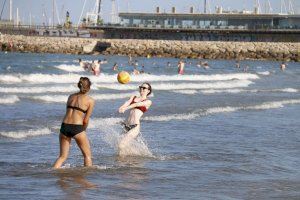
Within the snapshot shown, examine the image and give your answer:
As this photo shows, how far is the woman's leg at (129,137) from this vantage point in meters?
12.4

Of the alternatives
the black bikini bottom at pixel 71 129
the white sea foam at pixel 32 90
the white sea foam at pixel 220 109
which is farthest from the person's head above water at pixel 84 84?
the white sea foam at pixel 32 90

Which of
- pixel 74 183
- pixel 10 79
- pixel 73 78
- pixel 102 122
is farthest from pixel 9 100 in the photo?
pixel 73 78

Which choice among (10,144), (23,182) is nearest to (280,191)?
(23,182)

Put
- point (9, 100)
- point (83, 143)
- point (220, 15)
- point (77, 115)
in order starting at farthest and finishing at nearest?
1. point (220, 15)
2. point (9, 100)
3. point (83, 143)
4. point (77, 115)

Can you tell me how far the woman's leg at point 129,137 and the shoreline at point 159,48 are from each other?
7522cm

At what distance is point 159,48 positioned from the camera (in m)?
89.9

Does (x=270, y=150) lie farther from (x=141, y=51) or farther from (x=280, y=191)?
(x=141, y=51)

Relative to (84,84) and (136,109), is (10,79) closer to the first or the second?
(136,109)

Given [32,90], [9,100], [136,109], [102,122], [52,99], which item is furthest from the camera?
[32,90]

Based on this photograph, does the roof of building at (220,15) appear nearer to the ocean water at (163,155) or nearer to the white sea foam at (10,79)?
the white sea foam at (10,79)

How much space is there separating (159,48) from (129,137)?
77.7 meters

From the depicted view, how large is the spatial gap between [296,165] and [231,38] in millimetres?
94343

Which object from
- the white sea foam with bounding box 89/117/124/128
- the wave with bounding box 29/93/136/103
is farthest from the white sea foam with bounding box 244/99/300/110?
the white sea foam with bounding box 89/117/124/128

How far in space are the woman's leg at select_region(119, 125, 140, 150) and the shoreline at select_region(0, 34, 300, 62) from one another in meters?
75.2
